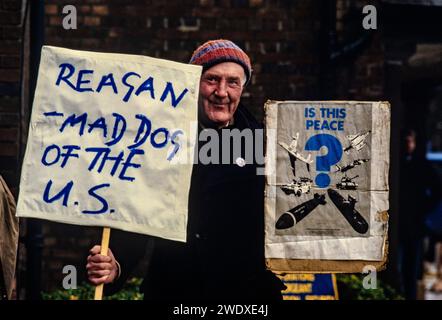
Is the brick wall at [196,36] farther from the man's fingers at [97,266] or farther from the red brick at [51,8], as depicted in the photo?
the man's fingers at [97,266]

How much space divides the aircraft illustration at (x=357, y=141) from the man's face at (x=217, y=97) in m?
0.59

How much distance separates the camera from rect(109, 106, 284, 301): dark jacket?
15.4ft

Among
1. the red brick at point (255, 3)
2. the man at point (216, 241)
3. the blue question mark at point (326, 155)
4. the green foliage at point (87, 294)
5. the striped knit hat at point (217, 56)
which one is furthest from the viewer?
the red brick at point (255, 3)

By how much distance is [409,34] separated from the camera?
26.1 feet

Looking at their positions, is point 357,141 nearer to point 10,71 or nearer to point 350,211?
point 350,211

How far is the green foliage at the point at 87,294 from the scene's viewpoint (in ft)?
22.4

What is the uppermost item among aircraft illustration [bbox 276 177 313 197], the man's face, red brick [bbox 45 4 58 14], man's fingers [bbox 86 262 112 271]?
red brick [bbox 45 4 58 14]

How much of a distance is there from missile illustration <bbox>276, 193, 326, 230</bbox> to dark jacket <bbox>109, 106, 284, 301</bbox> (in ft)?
0.48

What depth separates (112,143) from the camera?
4.31 m

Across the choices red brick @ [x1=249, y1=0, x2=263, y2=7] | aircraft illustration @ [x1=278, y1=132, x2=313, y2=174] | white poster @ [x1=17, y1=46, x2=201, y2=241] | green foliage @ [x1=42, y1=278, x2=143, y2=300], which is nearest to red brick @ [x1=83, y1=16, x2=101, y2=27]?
red brick @ [x1=249, y1=0, x2=263, y2=7]

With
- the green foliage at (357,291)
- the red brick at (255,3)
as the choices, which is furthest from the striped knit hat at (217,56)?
the green foliage at (357,291)

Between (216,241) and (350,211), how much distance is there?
0.65m

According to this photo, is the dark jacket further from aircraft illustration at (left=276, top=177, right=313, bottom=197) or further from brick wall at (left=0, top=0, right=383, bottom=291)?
brick wall at (left=0, top=0, right=383, bottom=291)
